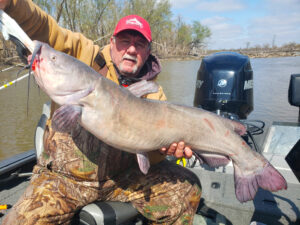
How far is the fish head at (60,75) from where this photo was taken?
1563 mm

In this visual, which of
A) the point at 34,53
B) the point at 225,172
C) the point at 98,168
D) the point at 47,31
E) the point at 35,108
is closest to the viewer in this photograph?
the point at 34,53

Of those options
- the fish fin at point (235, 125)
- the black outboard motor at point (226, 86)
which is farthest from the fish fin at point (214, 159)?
the black outboard motor at point (226, 86)

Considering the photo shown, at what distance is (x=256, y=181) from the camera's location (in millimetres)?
1962

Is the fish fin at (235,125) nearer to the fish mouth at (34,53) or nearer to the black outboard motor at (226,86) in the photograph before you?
the black outboard motor at (226,86)

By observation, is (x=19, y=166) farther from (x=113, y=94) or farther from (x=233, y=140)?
(x=233, y=140)

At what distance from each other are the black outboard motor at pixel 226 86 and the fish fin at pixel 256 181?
138cm

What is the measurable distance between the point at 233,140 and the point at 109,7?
2986cm

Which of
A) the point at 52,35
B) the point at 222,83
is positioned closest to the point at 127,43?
the point at 52,35

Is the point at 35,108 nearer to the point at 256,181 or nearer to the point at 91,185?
the point at 91,185

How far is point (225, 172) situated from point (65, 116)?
7.71 feet

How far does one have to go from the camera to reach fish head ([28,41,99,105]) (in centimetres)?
156

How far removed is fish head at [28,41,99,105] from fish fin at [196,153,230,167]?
108 cm

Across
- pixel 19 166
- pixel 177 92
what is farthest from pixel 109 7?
pixel 19 166

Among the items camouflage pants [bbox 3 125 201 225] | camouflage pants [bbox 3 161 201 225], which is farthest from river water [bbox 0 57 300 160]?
camouflage pants [bbox 3 161 201 225]
